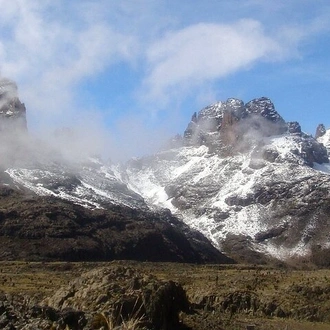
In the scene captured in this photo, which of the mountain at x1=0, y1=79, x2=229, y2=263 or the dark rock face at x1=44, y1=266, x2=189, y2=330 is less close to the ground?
the mountain at x1=0, y1=79, x2=229, y2=263

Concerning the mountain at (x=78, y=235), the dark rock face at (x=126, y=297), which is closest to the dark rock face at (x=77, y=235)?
the mountain at (x=78, y=235)

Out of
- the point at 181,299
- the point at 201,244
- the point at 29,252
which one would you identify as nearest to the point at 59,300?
the point at 181,299

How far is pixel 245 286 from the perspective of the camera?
137 feet

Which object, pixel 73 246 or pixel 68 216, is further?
pixel 68 216

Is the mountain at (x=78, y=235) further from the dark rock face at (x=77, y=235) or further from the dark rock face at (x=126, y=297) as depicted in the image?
the dark rock face at (x=126, y=297)

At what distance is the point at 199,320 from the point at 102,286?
5202 mm

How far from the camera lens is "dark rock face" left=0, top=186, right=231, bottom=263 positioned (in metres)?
129

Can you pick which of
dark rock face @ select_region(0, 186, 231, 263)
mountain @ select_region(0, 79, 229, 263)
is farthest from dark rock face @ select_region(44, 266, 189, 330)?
mountain @ select_region(0, 79, 229, 263)

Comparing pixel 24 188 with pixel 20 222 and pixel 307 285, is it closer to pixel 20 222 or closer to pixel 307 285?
pixel 20 222

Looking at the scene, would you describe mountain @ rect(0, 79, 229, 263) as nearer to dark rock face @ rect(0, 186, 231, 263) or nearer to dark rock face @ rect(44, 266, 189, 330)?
dark rock face @ rect(0, 186, 231, 263)

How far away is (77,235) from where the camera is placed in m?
141

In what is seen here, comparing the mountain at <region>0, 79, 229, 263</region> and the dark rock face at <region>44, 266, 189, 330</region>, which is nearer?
the dark rock face at <region>44, 266, 189, 330</region>

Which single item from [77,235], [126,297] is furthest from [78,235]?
[126,297]

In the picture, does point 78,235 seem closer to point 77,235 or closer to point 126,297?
point 77,235
